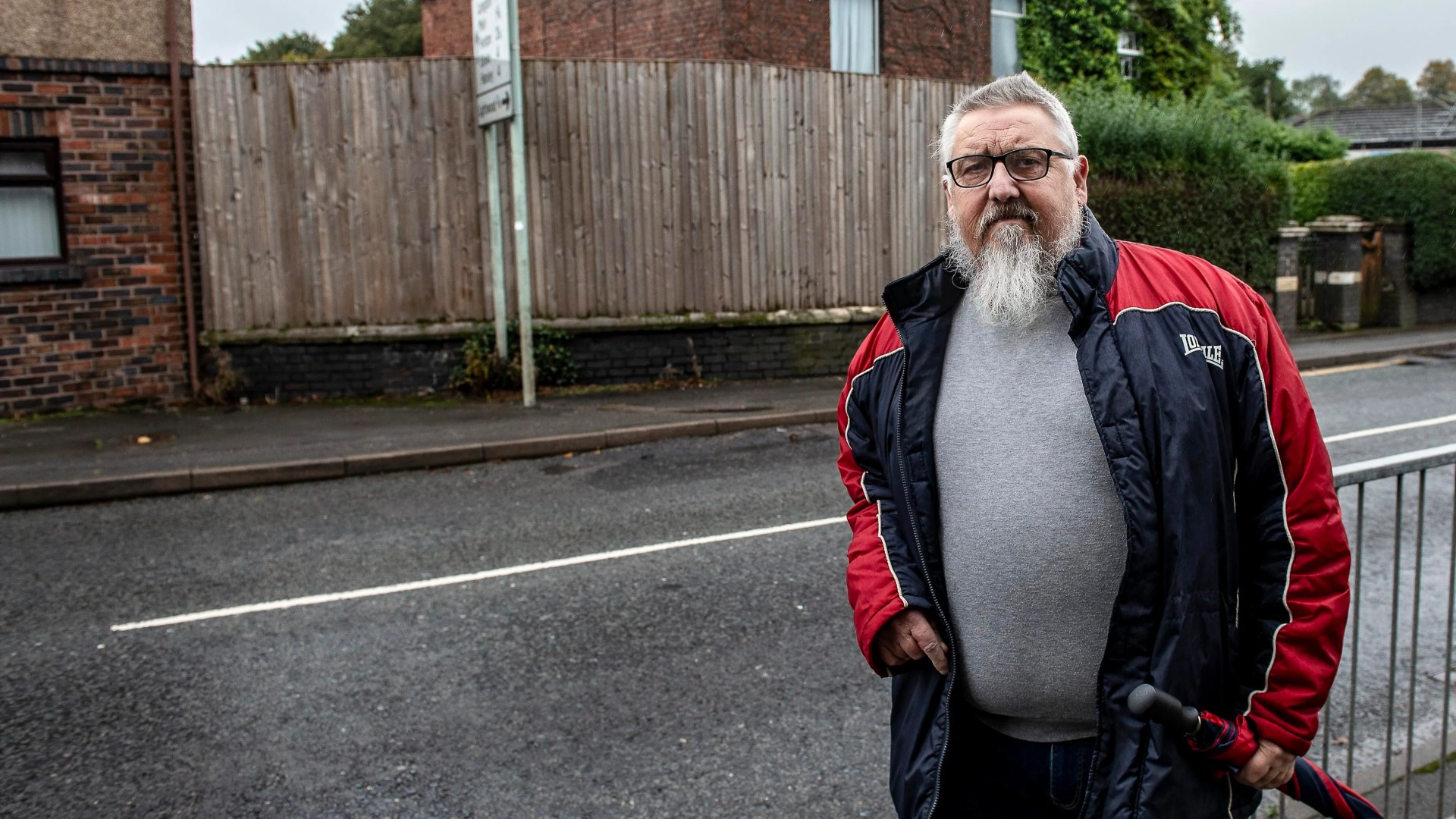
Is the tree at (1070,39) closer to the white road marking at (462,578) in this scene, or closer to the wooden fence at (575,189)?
the wooden fence at (575,189)

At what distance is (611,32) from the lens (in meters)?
17.4

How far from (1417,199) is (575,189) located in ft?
46.9

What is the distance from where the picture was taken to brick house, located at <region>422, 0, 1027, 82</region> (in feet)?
52.4

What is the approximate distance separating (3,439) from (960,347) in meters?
9.79

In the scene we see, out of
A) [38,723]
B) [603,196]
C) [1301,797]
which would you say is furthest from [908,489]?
[603,196]

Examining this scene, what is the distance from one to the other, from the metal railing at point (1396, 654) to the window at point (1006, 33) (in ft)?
39.1

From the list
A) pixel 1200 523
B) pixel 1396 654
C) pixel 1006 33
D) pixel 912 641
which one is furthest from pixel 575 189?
pixel 1200 523

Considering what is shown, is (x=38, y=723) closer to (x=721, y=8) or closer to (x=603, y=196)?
(x=603, y=196)

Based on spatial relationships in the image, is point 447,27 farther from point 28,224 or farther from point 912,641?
point 912,641

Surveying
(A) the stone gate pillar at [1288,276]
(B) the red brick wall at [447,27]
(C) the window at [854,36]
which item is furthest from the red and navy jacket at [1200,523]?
(B) the red brick wall at [447,27]

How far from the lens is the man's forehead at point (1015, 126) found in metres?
2.37

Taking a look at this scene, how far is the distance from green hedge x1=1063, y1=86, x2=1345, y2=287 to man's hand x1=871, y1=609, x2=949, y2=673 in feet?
45.8

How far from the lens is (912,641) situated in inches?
92.7

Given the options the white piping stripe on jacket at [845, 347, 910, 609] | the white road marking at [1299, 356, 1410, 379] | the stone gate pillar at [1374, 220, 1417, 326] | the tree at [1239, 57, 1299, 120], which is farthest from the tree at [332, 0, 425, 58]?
the tree at [1239, 57, 1299, 120]
